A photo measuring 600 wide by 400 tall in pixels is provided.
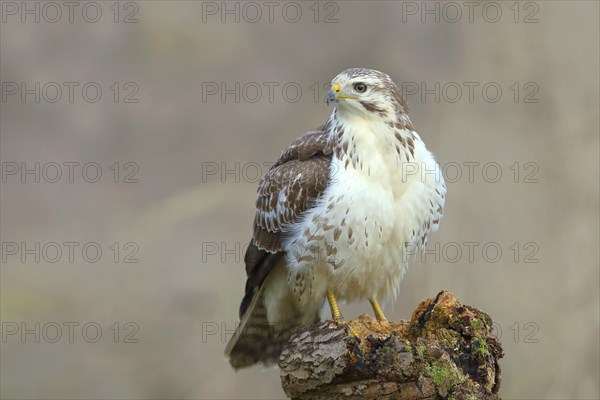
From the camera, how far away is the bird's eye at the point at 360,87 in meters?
5.40

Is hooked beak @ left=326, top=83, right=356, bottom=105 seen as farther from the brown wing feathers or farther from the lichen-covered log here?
the lichen-covered log

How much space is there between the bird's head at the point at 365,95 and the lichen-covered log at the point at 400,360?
1219 mm

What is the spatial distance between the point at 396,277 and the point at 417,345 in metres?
1.36

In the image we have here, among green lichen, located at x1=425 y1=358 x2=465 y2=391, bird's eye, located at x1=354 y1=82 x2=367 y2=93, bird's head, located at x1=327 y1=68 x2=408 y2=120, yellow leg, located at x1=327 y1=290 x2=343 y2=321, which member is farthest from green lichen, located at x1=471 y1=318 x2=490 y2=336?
bird's eye, located at x1=354 y1=82 x2=367 y2=93

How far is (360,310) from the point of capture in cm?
715

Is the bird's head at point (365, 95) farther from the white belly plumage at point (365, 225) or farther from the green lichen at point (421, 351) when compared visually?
the green lichen at point (421, 351)

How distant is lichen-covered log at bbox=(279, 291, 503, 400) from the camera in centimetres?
440

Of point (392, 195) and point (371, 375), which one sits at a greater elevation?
point (392, 195)

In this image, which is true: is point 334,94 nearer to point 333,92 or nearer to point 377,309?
point 333,92

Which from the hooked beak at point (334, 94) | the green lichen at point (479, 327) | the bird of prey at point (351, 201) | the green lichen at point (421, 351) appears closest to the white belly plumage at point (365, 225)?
the bird of prey at point (351, 201)

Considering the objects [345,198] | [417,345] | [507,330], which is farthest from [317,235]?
[507,330]

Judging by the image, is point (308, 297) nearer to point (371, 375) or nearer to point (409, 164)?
point (409, 164)

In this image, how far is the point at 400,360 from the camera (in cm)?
441

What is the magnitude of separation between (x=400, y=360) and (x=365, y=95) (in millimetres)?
1677
